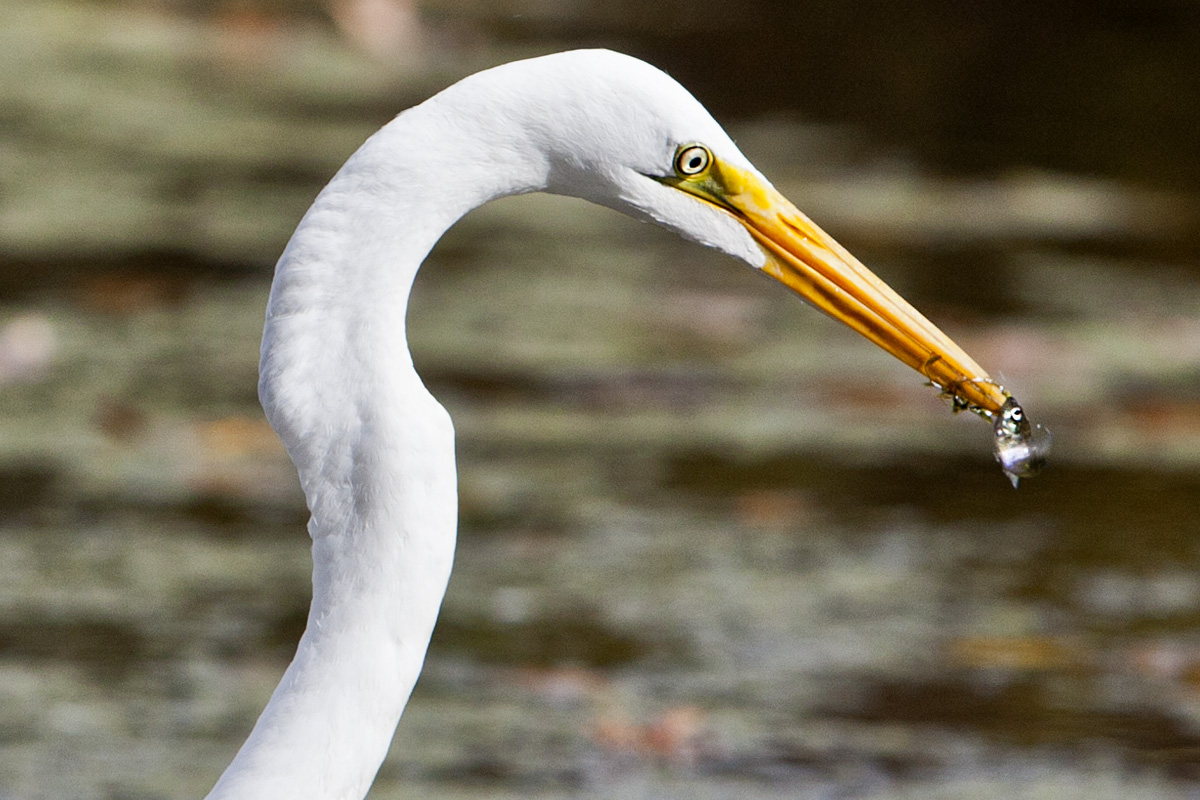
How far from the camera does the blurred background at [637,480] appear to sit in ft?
12.5

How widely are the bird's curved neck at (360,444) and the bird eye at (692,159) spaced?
0.20 metres

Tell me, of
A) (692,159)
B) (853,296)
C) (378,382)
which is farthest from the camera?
(853,296)

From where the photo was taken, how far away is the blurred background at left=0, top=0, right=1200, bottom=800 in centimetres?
380

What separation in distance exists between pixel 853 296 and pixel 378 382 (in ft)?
1.95

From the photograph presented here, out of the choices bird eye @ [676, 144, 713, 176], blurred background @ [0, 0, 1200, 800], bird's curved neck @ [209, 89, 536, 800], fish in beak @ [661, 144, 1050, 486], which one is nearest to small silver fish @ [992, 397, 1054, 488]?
fish in beak @ [661, 144, 1050, 486]

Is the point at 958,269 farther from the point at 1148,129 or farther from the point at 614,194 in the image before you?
the point at 614,194

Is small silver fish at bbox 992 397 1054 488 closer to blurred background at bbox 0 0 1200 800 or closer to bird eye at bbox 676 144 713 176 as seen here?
bird eye at bbox 676 144 713 176

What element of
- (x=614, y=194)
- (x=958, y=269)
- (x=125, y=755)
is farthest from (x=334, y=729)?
(x=958, y=269)

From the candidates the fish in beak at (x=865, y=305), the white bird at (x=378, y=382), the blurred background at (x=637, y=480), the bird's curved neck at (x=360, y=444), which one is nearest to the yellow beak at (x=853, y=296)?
the fish in beak at (x=865, y=305)

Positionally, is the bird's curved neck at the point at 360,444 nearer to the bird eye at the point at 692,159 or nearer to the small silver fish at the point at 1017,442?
the bird eye at the point at 692,159

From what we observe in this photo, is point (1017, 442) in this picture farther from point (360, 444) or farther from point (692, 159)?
point (360, 444)

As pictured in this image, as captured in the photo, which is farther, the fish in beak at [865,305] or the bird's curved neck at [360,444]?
the fish in beak at [865,305]

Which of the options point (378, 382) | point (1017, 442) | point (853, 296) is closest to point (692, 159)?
point (853, 296)

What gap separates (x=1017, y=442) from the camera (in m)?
2.27
